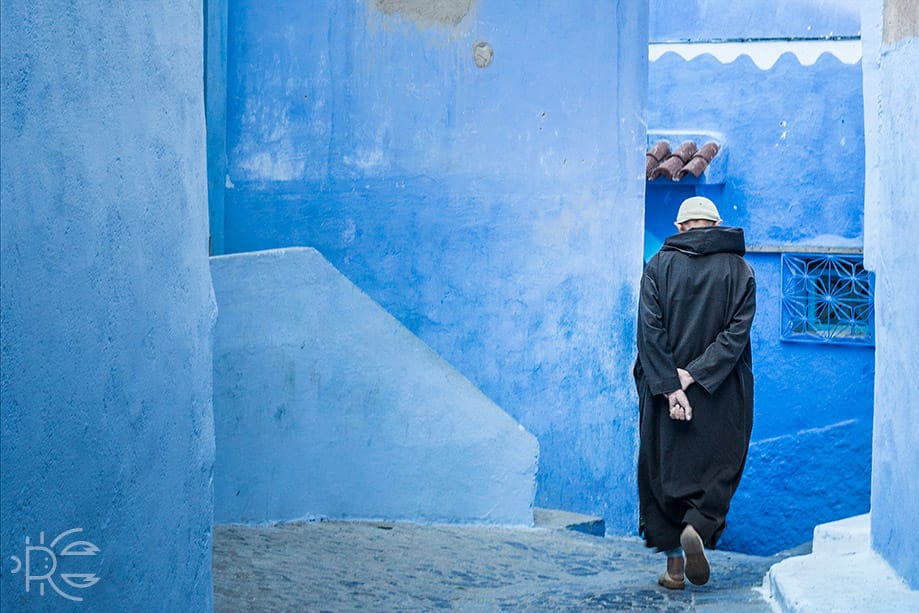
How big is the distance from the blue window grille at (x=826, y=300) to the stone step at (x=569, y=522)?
520 cm

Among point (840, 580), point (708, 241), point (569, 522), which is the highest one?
point (708, 241)

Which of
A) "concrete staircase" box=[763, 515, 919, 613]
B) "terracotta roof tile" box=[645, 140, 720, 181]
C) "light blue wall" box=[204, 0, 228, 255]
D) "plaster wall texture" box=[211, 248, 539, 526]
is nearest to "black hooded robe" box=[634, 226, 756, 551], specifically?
"concrete staircase" box=[763, 515, 919, 613]

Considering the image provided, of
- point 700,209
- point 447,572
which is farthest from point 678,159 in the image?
point 447,572

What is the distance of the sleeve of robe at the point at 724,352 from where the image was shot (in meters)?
5.27

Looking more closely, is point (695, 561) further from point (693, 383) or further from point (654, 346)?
point (654, 346)

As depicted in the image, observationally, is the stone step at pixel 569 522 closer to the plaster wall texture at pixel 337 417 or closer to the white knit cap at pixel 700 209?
the plaster wall texture at pixel 337 417

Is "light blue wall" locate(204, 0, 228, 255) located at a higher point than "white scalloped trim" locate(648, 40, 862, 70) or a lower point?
lower

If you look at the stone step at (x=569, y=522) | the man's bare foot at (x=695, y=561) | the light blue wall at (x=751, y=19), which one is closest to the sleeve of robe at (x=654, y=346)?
the man's bare foot at (x=695, y=561)

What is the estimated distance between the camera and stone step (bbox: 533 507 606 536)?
6.90 m

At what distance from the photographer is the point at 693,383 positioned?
5316 mm

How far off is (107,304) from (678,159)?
9561 mm

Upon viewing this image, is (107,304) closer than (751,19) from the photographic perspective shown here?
Yes

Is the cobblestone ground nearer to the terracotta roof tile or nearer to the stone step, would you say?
the stone step

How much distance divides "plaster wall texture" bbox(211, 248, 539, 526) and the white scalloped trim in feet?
23.5
